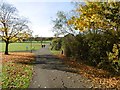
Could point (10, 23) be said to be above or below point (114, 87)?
above

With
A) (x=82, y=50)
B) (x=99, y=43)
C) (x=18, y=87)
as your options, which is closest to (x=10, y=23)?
(x=82, y=50)

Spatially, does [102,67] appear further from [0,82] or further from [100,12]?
[0,82]

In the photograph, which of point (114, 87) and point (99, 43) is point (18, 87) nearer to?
point (114, 87)

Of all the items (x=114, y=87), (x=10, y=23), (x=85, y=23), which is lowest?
(x=114, y=87)

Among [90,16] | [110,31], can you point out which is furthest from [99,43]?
[90,16]

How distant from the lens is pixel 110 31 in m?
15.5

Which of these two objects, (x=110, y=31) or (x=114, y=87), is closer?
(x=114, y=87)

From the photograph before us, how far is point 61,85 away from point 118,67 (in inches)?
203

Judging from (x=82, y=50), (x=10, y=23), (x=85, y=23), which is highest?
(x=10, y=23)

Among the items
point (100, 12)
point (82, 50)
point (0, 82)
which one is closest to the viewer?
point (0, 82)

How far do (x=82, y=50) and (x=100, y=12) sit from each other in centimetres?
1251

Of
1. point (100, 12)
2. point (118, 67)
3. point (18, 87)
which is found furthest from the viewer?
point (118, 67)

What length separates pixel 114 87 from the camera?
1116 centimetres

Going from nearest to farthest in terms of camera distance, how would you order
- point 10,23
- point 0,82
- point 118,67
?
point 0,82, point 118,67, point 10,23
